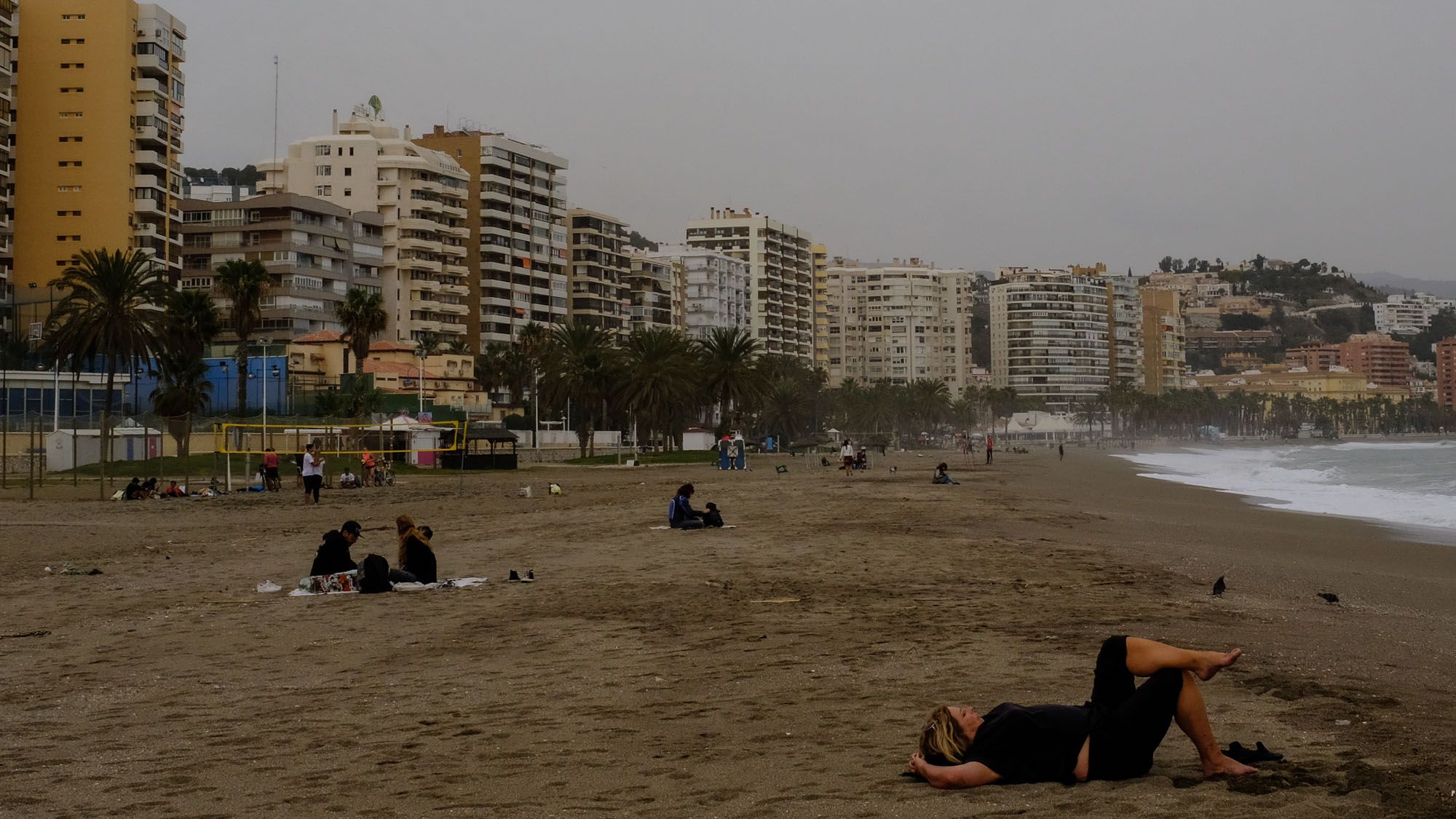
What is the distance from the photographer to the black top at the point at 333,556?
13641mm

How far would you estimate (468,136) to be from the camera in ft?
406

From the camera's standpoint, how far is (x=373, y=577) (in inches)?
534

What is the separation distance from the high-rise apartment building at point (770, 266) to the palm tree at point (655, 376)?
300 feet

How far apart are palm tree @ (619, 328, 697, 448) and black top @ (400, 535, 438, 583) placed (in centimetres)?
6174

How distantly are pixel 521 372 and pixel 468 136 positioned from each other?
32686 mm

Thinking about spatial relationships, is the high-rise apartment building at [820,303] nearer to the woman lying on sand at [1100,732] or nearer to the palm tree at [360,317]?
the palm tree at [360,317]

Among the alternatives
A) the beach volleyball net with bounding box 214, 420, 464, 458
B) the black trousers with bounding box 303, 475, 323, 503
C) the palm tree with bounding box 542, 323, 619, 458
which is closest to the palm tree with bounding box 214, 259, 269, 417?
the beach volleyball net with bounding box 214, 420, 464, 458

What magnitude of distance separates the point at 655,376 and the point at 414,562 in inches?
2441

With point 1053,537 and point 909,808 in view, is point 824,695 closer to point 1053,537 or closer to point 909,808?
point 909,808

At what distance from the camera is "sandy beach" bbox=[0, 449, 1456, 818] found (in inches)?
226

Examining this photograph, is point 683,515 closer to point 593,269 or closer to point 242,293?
point 242,293

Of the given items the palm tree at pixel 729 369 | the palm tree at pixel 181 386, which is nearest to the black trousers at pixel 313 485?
the palm tree at pixel 181 386

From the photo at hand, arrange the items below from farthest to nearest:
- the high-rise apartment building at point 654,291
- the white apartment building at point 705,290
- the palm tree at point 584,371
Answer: the white apartment building at point 705,290 → the high-rise apartment building at point 654,291 → the palm tree at point 584,371

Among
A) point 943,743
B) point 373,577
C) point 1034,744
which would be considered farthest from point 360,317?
point 1034,744
